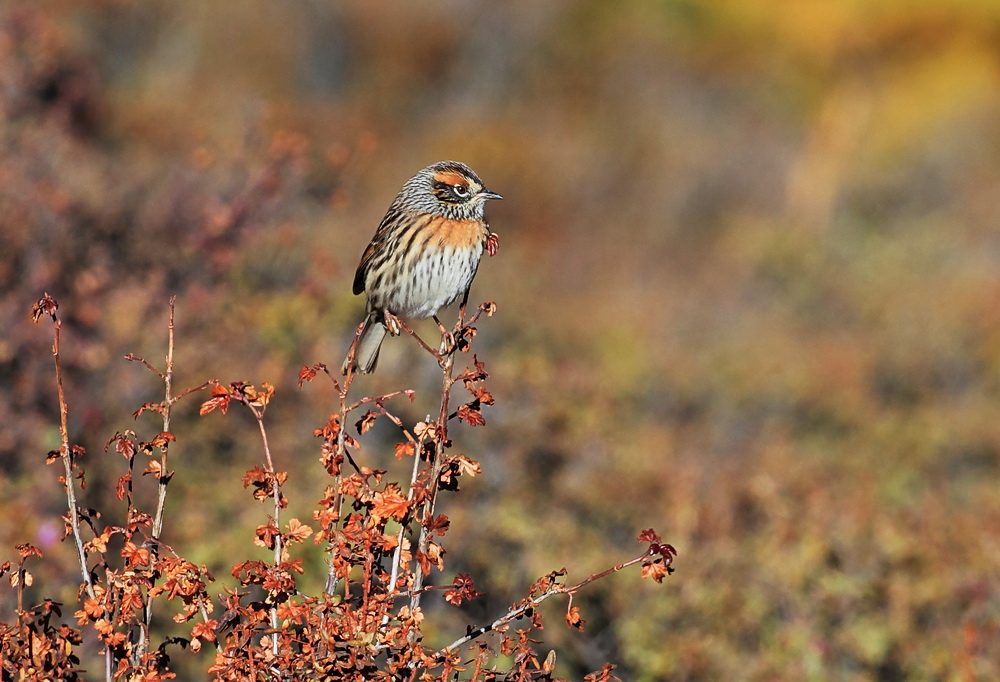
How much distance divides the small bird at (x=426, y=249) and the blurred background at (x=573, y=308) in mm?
1359

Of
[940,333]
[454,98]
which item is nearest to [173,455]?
[940,333]

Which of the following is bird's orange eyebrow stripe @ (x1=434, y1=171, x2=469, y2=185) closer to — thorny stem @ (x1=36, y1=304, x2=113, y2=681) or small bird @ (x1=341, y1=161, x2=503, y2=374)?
small bird @ (x1=341, y1=161, x2=503, y2=374)

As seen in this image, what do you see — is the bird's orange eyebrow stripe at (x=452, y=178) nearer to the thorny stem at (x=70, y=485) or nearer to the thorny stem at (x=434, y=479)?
the thorny stem at (x=434, y=479)

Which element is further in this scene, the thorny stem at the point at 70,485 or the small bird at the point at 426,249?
the small bird at the point at 426,249

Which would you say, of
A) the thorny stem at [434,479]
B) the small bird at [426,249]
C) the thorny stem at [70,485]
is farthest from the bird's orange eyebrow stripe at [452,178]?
the thorny stem at [70,485]

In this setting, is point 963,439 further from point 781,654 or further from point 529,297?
point 781,654

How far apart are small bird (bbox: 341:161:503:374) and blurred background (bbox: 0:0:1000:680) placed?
136 cm

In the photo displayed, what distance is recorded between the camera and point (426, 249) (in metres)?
4.71

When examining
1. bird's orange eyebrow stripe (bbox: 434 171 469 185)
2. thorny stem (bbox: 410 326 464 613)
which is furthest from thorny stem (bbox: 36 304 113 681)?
bird's orange eyebrow stripe (bbox: 434 171 469 185)

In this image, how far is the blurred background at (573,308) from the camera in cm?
583

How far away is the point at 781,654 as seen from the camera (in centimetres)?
520

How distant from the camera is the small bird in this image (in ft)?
15.3

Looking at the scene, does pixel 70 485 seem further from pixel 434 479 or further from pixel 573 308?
pixel 573 308

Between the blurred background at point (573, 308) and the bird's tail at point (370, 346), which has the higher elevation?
the blurred background at point (573, 308)
